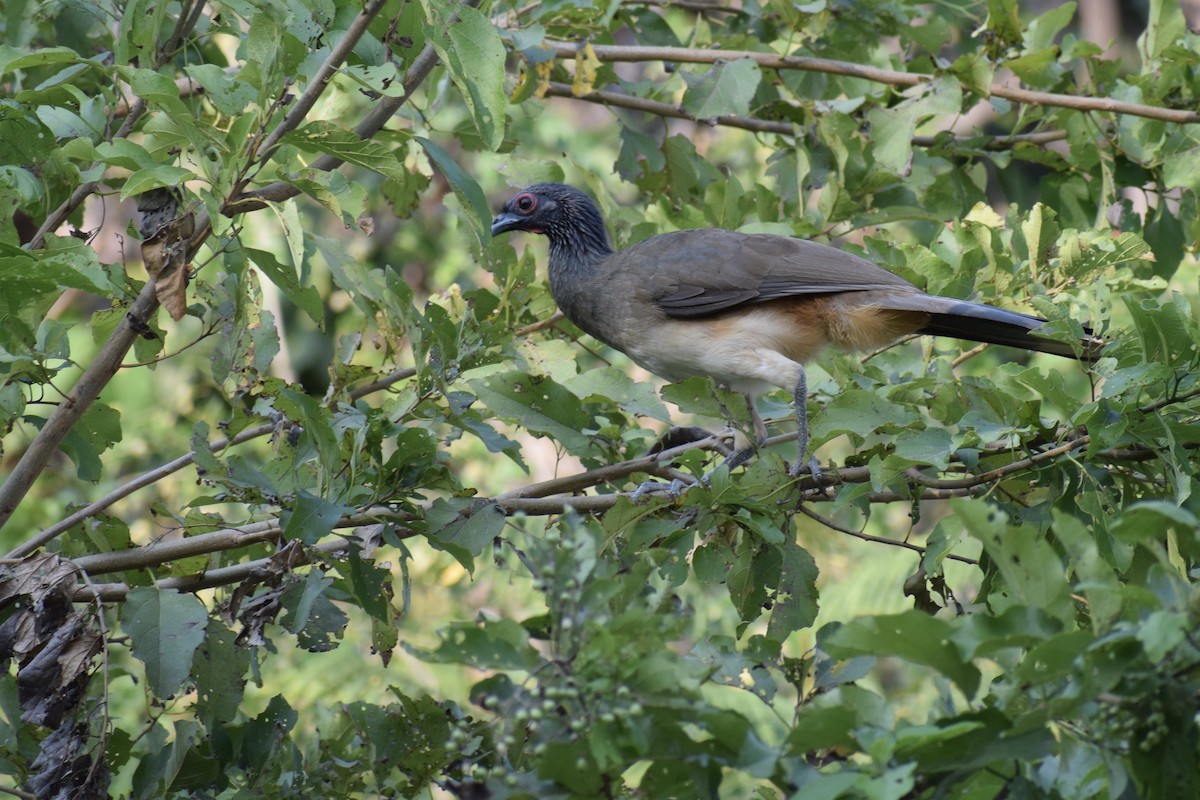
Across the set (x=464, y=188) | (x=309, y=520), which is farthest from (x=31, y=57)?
(x=309, y=520)

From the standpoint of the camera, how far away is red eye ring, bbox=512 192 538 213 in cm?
450

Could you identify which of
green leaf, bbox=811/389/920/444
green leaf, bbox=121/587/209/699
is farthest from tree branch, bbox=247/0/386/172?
green leaf, bbox=811/389/920/444

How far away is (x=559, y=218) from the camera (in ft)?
14.6

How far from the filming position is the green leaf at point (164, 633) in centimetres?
224

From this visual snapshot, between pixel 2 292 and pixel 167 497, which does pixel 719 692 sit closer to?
pixel 167 497

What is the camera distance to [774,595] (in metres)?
2.65

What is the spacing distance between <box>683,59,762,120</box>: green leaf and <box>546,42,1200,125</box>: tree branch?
0.38 ft

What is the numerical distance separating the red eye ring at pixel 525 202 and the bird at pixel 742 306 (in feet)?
1.50


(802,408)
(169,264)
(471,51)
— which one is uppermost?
(471,51)

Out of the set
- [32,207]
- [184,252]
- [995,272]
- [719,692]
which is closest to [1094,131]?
[995,272]

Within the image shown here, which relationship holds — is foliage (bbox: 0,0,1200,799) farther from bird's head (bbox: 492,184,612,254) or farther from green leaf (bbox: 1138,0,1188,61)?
bird's head (bbox: 492,184,612,254)

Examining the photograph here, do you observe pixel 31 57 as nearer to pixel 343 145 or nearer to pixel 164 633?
pixel 343 145

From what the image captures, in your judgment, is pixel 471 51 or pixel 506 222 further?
pixel 506 222

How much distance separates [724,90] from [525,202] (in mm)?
1291
